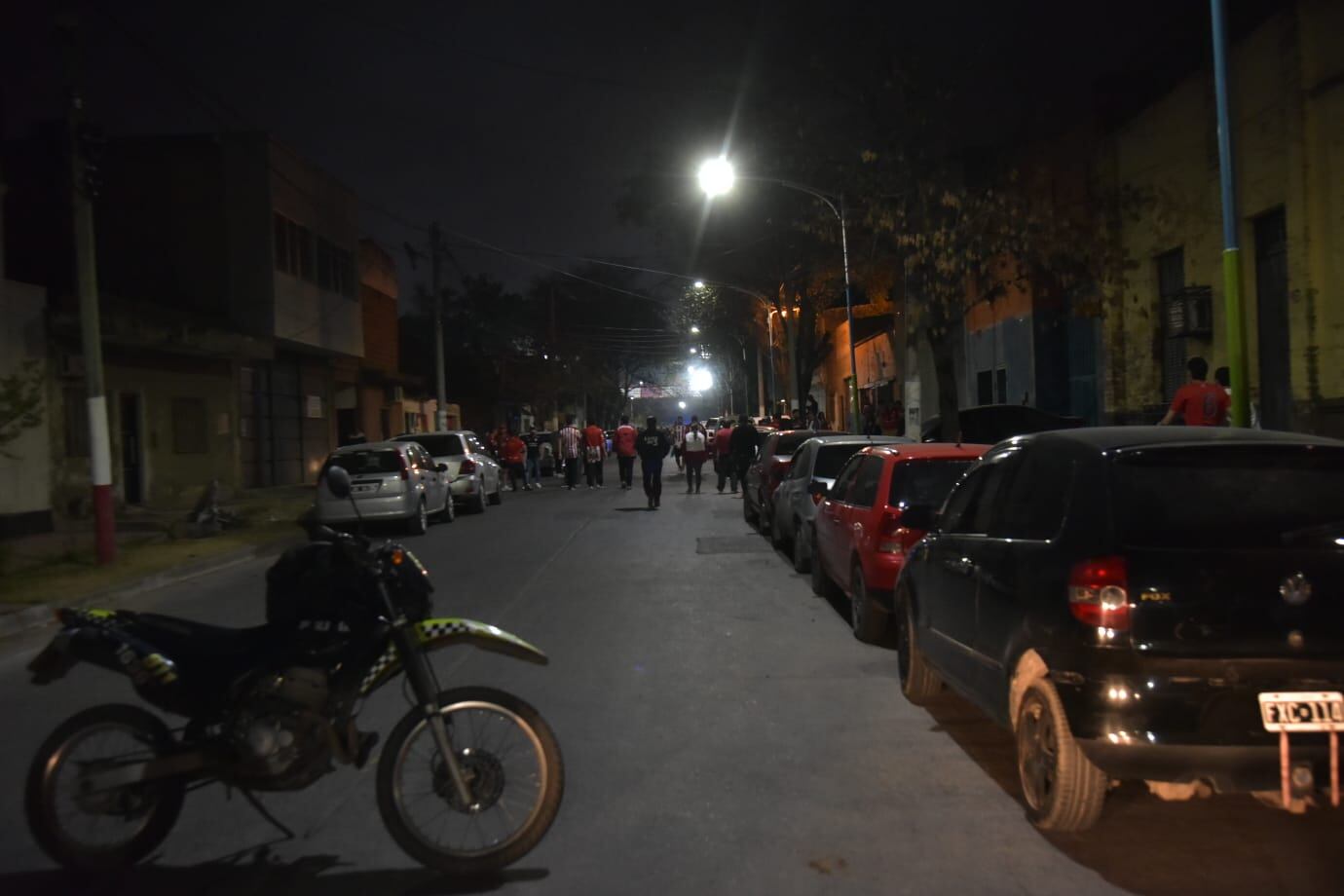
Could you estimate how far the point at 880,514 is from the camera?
8961 mm

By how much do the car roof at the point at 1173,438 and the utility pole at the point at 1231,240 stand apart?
648cm

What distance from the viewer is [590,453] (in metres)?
29.0

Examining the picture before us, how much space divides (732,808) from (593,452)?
2400 centimetres

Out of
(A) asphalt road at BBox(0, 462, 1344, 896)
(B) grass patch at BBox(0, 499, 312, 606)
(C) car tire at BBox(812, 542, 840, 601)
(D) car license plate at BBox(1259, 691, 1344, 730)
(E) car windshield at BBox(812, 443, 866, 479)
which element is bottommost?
(A) asphalt road at BBox(0, 462, 1344, 896)

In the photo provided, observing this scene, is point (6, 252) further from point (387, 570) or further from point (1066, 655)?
point (1066, 655)

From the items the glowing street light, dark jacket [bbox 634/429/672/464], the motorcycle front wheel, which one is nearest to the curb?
the motorcycle front wheel

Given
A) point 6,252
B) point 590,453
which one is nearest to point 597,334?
point 590,453

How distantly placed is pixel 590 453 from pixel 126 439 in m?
10.4

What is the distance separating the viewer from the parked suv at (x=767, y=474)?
54.1 feet

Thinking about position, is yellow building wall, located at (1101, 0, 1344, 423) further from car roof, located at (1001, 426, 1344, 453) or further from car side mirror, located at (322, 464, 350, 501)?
car side mirror, located at (322, 464, 350, 501)

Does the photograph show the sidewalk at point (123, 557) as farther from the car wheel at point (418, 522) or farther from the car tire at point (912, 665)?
the car tire at point (912, 665)

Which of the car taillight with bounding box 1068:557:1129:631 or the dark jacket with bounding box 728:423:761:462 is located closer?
the car taillight with bounding box 1068:557:1129:631

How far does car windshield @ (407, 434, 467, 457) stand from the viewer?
76.2ft

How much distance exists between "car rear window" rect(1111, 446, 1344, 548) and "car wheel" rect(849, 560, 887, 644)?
438 cm
